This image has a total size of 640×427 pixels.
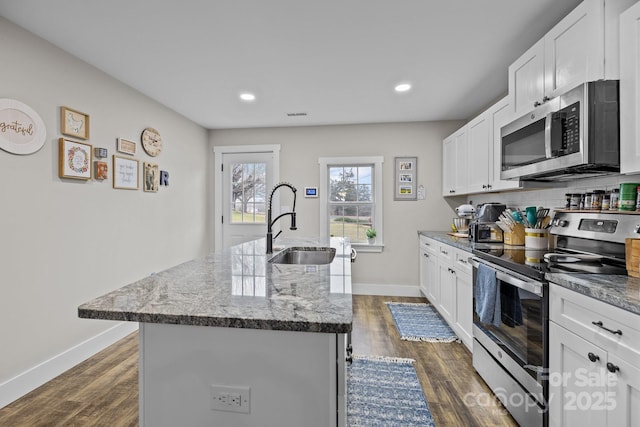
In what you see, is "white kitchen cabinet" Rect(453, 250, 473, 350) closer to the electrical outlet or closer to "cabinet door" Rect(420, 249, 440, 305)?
"cabinet door" Rect(420, 249, 440, 305)

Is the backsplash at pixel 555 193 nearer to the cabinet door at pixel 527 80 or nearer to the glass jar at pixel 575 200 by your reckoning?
the glass jar at pixel 575 200

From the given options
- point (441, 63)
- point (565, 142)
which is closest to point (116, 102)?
point (441, 63)

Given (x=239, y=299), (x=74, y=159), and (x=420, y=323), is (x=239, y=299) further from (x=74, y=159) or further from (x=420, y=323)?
(x=420, y=323)

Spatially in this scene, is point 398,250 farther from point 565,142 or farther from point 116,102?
point 116,102

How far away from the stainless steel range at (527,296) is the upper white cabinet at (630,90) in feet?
1.33

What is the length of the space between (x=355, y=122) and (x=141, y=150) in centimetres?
268

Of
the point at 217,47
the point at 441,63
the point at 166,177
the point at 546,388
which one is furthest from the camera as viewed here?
the point at 166,177

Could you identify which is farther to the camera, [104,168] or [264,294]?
[104,168]

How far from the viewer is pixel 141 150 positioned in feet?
10.6

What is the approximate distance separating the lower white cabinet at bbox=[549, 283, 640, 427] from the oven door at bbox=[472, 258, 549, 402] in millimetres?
50

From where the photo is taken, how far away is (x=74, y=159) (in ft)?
7.96

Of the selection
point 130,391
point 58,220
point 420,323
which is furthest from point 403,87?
point 130,391

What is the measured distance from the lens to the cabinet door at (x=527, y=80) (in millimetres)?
1993

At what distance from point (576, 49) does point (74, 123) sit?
11.2ft
